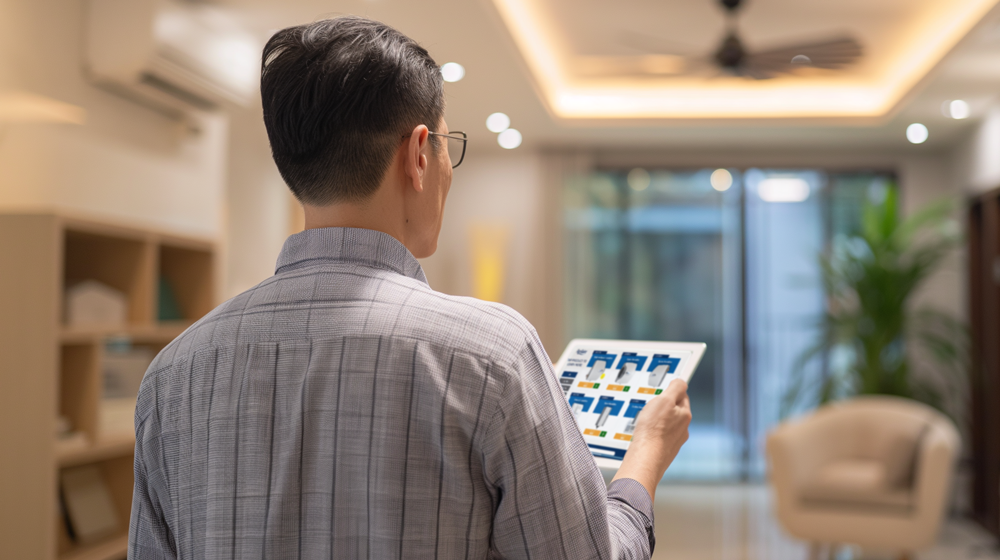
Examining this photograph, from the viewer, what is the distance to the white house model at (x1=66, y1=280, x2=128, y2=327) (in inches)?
88.0

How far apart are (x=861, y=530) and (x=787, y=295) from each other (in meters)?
2.47

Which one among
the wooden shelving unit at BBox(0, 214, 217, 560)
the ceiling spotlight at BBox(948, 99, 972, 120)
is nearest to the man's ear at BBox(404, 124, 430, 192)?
the wooden shelving unit at BBox(0, 214, 217, 560)

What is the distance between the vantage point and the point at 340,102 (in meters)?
0.66

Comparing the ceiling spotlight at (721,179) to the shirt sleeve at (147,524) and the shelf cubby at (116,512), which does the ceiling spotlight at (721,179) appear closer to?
the shelf cubby at (116,512)

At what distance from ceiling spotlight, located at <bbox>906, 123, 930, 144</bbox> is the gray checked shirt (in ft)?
16.1

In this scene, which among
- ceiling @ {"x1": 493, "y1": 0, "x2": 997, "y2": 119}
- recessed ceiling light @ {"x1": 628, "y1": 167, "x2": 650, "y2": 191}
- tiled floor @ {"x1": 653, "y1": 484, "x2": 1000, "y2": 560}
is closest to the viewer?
ceiling @ {"x1": 493, "y1": 0, "x2": 997, "y2": 119}

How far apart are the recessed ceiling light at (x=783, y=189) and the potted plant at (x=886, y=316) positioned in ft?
2.15

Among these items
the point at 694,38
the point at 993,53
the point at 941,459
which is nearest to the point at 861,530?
the point at 941,459

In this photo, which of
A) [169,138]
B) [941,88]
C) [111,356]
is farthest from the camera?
[941,88]

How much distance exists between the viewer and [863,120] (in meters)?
4.71

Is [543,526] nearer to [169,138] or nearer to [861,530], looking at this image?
[169,138]

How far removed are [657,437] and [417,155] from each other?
41cm

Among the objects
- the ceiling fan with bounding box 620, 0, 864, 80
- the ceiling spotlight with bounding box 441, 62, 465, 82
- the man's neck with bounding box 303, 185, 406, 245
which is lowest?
the man's neck with bounding box 303, 185, 406, 245

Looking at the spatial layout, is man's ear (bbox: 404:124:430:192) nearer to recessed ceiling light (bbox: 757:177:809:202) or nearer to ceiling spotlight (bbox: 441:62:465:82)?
ceiling spotlight (bbox: 441:62:465:82)
